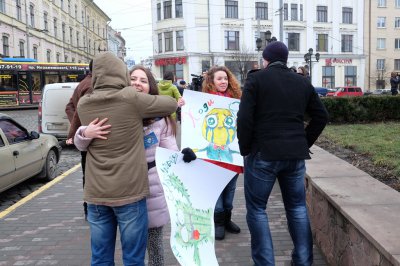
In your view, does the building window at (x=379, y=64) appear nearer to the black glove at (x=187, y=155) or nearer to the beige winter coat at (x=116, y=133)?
the black glove at (x=187, y=155)

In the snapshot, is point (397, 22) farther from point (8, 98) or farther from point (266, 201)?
point (266, 201)

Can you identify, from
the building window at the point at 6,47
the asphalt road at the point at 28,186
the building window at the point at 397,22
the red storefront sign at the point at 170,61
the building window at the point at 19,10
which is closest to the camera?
the asphalt road at the point at 28,186

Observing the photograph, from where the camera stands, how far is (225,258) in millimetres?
4012

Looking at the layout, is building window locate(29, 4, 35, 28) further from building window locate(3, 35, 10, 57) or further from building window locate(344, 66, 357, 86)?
building window locate(344, 66, 357, 86)

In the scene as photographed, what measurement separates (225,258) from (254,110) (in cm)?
165

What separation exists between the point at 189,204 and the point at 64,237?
2.25m

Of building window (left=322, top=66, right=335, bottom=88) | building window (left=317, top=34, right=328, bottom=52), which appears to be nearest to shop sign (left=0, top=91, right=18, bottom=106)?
building window (left=322, top=66, right=335, bottom=88)

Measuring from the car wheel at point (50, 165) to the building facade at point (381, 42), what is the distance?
2154 inches

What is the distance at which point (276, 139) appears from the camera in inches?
122

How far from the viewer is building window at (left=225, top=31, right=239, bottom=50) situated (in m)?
49.2

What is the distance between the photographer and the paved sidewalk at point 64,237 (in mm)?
4062

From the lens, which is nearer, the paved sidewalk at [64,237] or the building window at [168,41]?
the paved sidewalk at [64,237]

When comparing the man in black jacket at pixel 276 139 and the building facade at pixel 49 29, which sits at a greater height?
the building facade at pixel 49 29

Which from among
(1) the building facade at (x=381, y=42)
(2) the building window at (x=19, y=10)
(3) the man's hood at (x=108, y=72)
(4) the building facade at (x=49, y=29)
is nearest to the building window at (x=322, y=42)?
(1) the building facade at (x=381, y=42)
